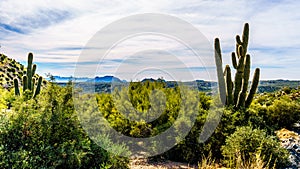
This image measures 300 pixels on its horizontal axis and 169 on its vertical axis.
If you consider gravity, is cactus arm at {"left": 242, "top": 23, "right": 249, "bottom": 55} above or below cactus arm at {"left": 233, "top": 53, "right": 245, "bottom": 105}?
above

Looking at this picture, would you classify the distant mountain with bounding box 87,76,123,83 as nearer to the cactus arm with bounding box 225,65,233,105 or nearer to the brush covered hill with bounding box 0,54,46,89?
the cactus arm with bounding box 225,65,233,105

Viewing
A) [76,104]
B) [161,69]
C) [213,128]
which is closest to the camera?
[76,104]

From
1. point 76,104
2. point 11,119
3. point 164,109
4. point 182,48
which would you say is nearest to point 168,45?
point 182,48

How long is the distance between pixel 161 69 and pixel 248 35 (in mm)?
3330

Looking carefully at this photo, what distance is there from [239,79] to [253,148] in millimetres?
3171

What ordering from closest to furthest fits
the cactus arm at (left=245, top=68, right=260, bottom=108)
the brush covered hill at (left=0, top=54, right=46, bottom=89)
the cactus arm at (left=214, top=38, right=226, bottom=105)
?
the cactus arm at (left=214, top=38, right=226, bottom=105)
the cactus arm at (left=245, top=68, right=260, bottom=108)
the brush covered hill at (left=0, top=54, right=46, bottom=89)

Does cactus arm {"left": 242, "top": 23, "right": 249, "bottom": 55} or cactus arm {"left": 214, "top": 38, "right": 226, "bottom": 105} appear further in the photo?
cactus arm {"left": 242, "top": 23, "right": 249, "bottom": 55}

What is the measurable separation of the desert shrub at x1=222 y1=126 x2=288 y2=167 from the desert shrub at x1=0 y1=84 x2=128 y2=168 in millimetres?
2489

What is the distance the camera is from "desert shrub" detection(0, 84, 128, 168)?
4355 millimetres

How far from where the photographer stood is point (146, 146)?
7078 mm

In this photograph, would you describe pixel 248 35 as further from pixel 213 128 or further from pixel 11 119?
pixel 11 119

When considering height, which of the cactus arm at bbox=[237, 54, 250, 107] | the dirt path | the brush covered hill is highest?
the brush covered hill

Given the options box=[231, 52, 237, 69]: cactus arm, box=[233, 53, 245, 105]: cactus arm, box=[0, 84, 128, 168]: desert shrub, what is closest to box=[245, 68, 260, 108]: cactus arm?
box=[233, 53, 245, 105]: cactus arm

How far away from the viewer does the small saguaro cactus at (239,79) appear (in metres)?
8.63
